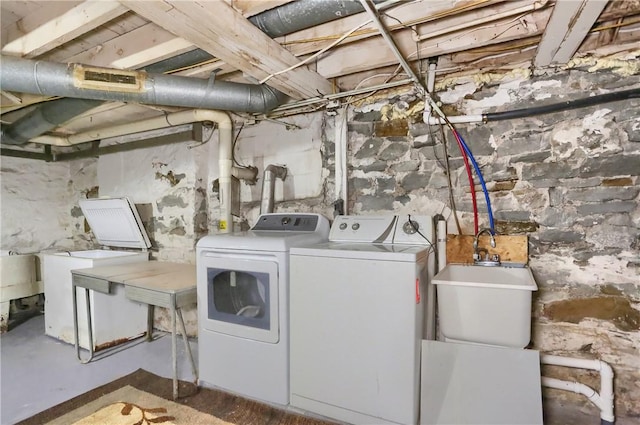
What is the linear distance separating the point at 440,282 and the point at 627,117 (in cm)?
133

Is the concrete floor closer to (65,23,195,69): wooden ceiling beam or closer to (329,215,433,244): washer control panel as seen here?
(329,215,433,244): washer control panel

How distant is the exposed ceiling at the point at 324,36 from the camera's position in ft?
4.77

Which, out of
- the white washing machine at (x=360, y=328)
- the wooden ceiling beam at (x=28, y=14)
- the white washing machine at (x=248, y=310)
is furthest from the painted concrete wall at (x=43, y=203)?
the white washing machine at (x=360, y=328)

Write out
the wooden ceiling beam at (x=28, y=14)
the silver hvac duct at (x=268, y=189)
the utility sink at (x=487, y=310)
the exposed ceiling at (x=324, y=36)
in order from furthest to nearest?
the silver hvac duct at (x=268, y=189) < the wooden ceiling beam at (x=28, y=14) < the utility sink at (x=487, y=310) < the exposed ceiling at (x=324, y=36)

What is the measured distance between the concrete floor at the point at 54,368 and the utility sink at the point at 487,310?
189 centimetres

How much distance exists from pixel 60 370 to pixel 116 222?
1405 millimetres

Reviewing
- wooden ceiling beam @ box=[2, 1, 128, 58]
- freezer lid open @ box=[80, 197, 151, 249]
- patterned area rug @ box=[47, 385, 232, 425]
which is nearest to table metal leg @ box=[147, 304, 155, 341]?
freezer lid open @ box=[80, 197, 151, 249]

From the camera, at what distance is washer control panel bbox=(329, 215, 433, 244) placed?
6.68 ft

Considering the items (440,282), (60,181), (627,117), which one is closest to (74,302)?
(60,181)

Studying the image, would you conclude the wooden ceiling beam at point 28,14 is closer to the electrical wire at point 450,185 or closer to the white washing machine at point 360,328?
A: the white washing machine at point 360,328

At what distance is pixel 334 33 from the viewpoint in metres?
1.71

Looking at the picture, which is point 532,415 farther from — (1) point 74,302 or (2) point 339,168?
(1) point 74,302

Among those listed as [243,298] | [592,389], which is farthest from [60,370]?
[592,389]

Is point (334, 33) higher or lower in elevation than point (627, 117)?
higher
